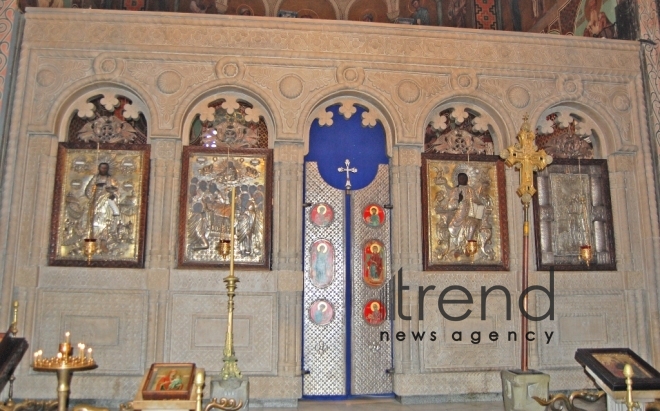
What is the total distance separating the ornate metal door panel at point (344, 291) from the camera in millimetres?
7172

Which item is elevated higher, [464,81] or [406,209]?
[464,81]

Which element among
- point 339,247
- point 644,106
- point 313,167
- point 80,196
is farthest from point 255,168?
point 644,106

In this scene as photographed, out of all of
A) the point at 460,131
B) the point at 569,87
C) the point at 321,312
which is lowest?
the point at 321,312

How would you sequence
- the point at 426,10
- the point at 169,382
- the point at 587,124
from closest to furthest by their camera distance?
the point at 169,382 → the point at 587,124 → the point at 426,10

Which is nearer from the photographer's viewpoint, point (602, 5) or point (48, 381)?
point (48, 381)

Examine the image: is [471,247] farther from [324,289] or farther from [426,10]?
[426,10]

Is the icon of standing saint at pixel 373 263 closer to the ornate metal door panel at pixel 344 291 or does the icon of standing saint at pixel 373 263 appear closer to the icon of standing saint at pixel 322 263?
the ornate metal door panel at pixel 344 291

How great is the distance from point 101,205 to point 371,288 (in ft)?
12.0

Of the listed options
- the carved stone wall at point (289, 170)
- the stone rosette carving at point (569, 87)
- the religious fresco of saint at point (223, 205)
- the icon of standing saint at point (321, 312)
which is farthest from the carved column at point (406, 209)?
the stone rosette carving at point (569, 87)

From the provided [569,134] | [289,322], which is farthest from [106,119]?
[569,134]

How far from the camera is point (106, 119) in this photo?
7.54 meters

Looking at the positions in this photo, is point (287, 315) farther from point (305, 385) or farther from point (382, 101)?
point (382, 101)

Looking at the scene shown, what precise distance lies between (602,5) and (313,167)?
5144 mm

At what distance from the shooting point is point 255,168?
291 inches
